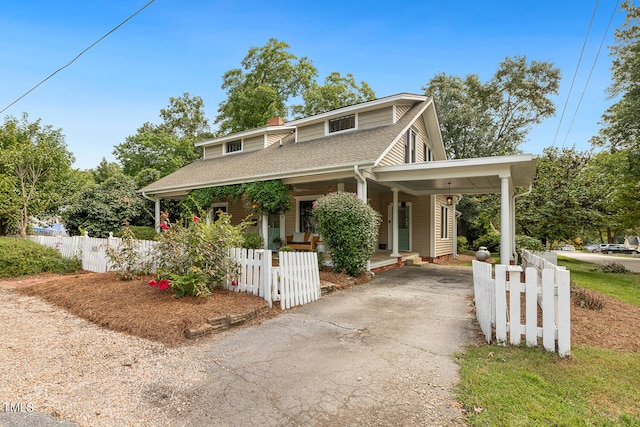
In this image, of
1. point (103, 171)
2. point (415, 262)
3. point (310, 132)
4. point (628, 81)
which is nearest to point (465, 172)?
point (415, 262)

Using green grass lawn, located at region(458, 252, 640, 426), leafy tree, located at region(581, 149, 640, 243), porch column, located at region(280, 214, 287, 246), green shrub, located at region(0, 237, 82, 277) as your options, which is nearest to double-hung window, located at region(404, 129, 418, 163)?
porch column, located at region(280, 214, 287, 246)

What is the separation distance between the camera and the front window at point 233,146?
16.7 m

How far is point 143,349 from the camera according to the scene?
3.97m

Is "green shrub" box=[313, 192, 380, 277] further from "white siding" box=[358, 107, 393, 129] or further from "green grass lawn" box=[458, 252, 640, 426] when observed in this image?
"white siding" box=[358, 107, 393, 129]

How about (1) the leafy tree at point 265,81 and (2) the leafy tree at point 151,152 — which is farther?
(2) the leafy tree at point 151,152

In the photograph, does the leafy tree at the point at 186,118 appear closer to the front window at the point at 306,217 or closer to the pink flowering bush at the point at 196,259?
the front window at the point at 306,217

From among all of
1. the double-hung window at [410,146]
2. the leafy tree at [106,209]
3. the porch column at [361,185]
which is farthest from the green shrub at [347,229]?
the leafy tree at [106,209]

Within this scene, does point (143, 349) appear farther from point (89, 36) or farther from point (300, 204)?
point (300, 204)

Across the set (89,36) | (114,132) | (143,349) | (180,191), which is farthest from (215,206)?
(114,132)

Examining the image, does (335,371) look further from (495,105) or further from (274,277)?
(495,105)

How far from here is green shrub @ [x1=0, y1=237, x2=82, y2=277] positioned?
909 centimetres

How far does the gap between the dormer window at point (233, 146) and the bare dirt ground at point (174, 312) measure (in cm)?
1092

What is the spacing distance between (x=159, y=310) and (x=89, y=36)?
730cm

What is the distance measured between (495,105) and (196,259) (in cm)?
2789
